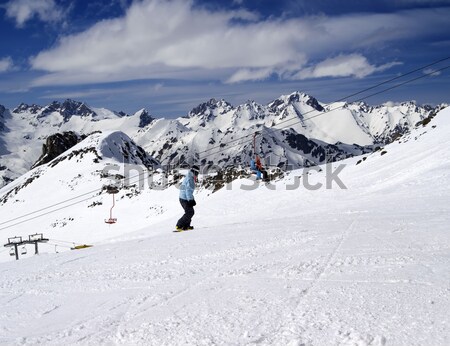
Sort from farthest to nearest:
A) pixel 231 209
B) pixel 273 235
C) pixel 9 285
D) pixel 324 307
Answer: pixel 231 209 < pixel 273 235 < pixel 9 285 < pixel 324 307

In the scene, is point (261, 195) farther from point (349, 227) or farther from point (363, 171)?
point (349, 227)

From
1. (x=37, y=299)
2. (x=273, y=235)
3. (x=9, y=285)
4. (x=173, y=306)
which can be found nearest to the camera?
(x=173, y=306)

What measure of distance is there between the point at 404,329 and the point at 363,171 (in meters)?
25.1

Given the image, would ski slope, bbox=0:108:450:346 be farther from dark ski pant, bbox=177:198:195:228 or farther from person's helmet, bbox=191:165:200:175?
person's helmet, bbox=191:165:200:175

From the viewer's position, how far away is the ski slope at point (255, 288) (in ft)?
15.9

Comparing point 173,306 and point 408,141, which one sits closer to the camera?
point 173,306

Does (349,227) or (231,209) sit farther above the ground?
(349,227)

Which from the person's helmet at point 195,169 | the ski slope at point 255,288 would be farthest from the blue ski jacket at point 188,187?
the ski slope at point 255,288

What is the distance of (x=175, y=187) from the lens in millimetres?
49781

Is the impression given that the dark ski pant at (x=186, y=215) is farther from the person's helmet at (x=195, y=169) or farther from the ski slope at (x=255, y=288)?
the ski slope at (x=255, y=288)

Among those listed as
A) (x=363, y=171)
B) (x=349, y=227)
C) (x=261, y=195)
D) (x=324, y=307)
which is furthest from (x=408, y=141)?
(x=324, y=307)

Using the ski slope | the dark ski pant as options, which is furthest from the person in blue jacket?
the ski slope

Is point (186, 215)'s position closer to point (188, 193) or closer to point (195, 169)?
point (188, 193)

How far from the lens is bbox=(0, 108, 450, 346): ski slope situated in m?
4.84
